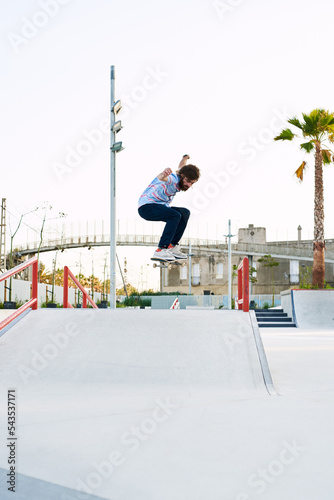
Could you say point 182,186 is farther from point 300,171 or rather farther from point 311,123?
point 300,171

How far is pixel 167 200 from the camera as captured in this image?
6.79 metres

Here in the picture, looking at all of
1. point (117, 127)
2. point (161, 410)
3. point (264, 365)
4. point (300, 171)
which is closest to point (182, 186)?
point (264, 365)

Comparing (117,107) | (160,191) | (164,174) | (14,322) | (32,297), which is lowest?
(14,322)

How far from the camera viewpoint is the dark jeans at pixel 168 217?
668 cm

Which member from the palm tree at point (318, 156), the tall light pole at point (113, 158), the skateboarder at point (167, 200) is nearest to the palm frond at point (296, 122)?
the palm tree at point (318, 156)

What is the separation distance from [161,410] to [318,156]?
16.7 m

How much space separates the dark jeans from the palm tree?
469 inches

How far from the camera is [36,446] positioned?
9.21 ft

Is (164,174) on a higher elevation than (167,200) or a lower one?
higher

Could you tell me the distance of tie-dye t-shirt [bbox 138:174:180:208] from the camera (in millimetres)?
6637

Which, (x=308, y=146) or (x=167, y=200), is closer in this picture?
(x=167, y=200)

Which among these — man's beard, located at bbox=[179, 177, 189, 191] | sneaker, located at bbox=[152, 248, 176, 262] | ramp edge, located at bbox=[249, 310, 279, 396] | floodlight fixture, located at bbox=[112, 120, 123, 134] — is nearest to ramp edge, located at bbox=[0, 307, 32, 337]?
sneaker, located at bbox=[152, 248, 176, 262]

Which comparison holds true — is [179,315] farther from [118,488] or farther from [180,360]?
[118,488]

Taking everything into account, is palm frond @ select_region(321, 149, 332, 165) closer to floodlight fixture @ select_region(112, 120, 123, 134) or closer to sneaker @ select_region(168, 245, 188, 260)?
floodlight fixture @ select_region(112, 120, 123, 134)
